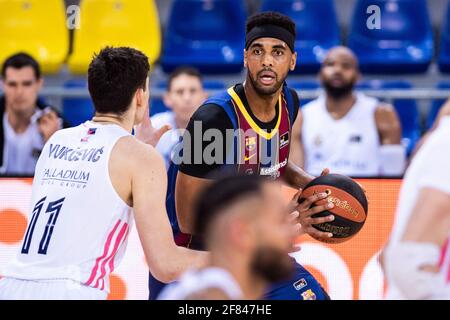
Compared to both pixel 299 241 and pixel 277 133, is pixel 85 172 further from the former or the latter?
pixel 299 241

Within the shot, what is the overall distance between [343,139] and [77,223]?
13.3 feet

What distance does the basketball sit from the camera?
5180mm

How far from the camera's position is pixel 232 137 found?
519 cm

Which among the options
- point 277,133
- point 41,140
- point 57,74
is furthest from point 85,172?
point 57,74

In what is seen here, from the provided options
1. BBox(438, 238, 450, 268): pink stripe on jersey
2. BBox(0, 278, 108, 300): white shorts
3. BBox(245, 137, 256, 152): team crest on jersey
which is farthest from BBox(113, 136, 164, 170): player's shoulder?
BBox(438, 238, 450, 268): pink stripe on jersey

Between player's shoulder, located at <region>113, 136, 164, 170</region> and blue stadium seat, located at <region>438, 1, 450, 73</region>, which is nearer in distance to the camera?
player's shoulder, located at <region>113, 136, 164, 170</region>

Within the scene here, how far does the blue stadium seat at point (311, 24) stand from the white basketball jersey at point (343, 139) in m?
1.00

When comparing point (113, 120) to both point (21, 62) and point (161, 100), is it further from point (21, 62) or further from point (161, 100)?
point (161, 100)

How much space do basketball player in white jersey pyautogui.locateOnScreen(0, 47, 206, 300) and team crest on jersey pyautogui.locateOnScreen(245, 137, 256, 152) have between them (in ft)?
3.02

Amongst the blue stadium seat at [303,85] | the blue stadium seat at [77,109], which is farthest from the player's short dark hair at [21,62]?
the blue stadium seat at [303,85]

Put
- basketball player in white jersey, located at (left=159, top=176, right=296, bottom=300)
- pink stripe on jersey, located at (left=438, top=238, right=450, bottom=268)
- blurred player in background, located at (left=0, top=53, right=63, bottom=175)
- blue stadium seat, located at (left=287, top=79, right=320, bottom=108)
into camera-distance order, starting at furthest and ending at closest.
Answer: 1. blue stadium seat, located at (left=287, top=79, right=320, bottom=108)
2. blurred player in background, located at (left=0, top=53, right=63, bottom=175)
3. pink stripe on jersey, located at (left=438, top=238, right=450, bottom=268)
4. basketball player in white jersey, located at (left=159, top=176, right=296, bottom=300)

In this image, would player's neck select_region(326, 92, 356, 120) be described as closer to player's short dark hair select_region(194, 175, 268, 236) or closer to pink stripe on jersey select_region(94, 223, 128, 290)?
pink stripe on jersey select_region(94, 223, 128, 290)

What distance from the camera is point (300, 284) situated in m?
5.15

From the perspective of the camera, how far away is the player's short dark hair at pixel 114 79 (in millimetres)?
4516
